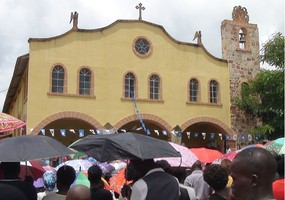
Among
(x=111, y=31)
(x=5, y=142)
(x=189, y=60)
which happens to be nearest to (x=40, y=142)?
(x=5, y=142)

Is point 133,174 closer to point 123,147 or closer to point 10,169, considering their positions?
point 123,147

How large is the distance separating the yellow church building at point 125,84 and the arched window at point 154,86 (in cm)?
5

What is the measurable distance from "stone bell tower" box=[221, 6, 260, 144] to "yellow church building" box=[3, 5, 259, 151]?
0.44 feet

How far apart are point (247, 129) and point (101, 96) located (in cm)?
782

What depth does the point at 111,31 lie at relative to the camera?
19.7 metres

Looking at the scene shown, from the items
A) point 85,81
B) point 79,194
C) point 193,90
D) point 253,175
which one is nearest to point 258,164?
point 253,175

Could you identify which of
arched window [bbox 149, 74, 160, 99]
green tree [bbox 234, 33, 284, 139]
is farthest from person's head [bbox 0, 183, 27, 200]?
arched window [bbox 149, 74, 160, 99]

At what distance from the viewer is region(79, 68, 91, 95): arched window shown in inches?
750

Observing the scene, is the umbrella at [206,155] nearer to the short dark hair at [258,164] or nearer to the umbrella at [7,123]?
the umbrella at [7,123]

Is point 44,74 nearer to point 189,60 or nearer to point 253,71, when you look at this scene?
point 189,60

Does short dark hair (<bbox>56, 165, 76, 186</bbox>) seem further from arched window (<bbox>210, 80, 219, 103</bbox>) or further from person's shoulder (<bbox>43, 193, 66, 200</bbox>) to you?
arched window (<bbox>210, 80, 219, 103</bbox>)

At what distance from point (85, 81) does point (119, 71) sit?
5.47ft

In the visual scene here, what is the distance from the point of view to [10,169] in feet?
14.3

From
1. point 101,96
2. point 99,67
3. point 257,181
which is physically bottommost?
point 257,181
